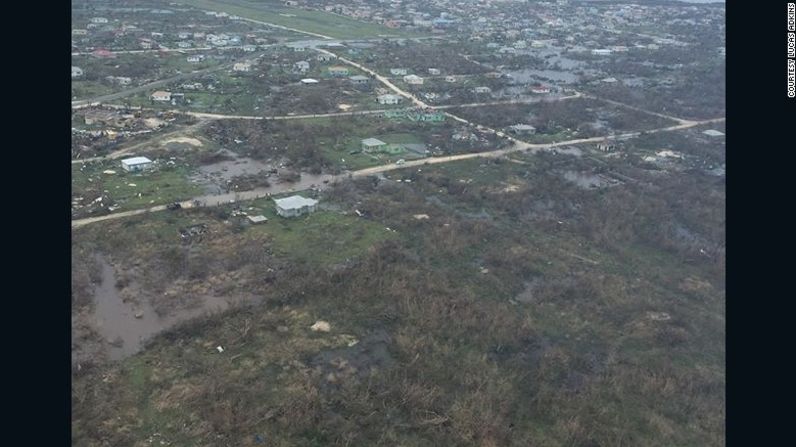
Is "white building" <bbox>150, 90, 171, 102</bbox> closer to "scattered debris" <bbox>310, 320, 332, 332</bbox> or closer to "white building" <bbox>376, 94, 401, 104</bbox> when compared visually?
"white building" <bbox>376, 94, 401, 104</bbox>

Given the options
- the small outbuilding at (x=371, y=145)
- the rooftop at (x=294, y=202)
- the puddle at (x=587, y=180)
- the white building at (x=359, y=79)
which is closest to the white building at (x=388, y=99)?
the white building at (x=359, y=79)

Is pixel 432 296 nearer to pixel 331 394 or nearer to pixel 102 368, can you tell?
pixel 331 394

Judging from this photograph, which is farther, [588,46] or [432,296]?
[588,46]

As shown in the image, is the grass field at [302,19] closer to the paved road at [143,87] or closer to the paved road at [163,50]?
the paved road at [163,50]

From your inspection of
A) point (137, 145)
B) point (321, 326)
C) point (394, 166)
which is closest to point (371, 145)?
point (394, 166)

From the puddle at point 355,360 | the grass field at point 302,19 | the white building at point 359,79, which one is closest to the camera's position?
the puddle at point 355,360

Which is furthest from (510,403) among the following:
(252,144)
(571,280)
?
(252,144)

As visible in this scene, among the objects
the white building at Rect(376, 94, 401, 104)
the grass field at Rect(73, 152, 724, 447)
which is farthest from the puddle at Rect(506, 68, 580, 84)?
the grass field at Rect(73, 152, 724, 447)
